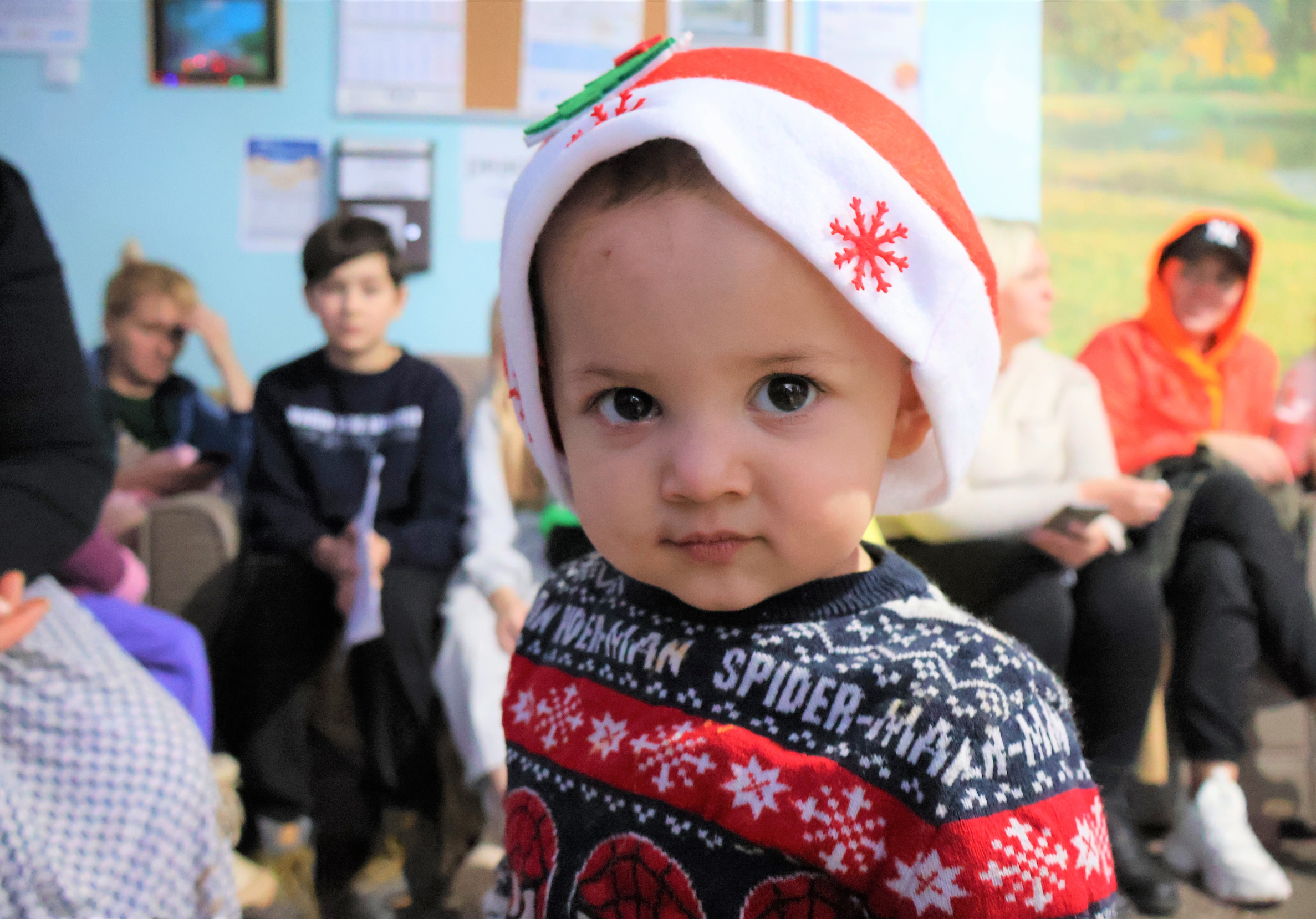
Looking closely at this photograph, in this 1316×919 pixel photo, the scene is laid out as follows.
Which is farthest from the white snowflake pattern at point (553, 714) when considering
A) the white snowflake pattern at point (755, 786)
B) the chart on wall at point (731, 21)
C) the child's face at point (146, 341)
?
the chart on wall at point (731, 21)

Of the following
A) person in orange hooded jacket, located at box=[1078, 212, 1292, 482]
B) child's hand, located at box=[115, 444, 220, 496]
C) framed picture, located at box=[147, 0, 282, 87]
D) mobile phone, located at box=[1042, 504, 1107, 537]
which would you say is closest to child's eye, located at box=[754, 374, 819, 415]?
mobile phone, located at box=[1042, 504, 1107, 537]

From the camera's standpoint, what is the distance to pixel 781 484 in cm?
47

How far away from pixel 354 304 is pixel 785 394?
5.29ft

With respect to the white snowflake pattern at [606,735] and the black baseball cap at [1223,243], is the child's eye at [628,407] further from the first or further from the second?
the black baseball cap at [1223,243]

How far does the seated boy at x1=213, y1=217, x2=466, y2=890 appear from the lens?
163 centimetres

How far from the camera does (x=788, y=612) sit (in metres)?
0.54

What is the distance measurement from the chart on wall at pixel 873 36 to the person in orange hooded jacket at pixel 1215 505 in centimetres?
105

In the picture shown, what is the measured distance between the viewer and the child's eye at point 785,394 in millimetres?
474

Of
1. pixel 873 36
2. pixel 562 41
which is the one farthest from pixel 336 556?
pixel 873 36

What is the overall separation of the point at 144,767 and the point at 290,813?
77 centimetres

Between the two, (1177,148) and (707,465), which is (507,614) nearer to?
(707,465)

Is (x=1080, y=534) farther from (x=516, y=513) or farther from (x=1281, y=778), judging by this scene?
(x=516, y=513)

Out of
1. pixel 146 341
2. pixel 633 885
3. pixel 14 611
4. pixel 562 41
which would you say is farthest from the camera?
pixel 562 41

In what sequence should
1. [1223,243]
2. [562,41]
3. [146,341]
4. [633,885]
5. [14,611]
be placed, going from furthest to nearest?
[562,41] → [146,341] → [1223,243] → [14,611] → [633,885]
